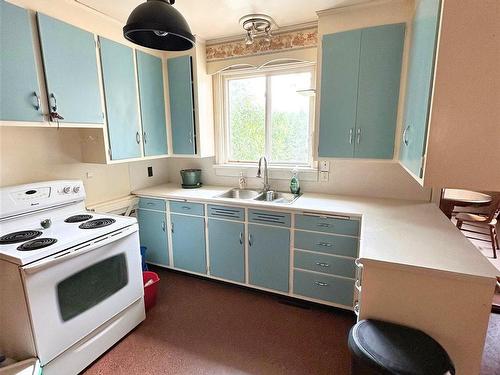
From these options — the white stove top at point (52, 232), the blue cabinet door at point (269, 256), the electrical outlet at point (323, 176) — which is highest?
the electrical outlet at point (323, 176)

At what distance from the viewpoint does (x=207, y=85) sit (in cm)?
287

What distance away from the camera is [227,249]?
249 cm

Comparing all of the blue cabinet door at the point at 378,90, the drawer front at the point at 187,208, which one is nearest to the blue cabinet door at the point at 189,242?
the drawer front at the point at 187,208

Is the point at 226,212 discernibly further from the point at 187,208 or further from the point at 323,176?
the point at 323,176

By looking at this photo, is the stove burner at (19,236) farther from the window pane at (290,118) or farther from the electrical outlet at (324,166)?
the electrical outlet at (324,166)

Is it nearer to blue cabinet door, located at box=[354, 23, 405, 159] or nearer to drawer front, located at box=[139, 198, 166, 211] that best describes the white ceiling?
blue cabinet door, located at box=[354, 23, 405, 159]

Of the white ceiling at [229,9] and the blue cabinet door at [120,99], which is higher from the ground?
the white ceiling at [229,9]

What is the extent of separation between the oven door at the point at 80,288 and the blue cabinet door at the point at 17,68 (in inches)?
35.9

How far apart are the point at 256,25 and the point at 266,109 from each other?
0.79 m

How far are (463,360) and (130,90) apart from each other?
291cm

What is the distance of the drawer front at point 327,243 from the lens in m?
2.02

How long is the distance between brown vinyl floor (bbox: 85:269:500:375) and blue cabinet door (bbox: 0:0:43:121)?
1.70 meters

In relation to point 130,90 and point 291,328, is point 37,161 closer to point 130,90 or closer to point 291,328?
point 130,90

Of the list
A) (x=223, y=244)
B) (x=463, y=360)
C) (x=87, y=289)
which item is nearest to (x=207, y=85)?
(x=223, y=244)
